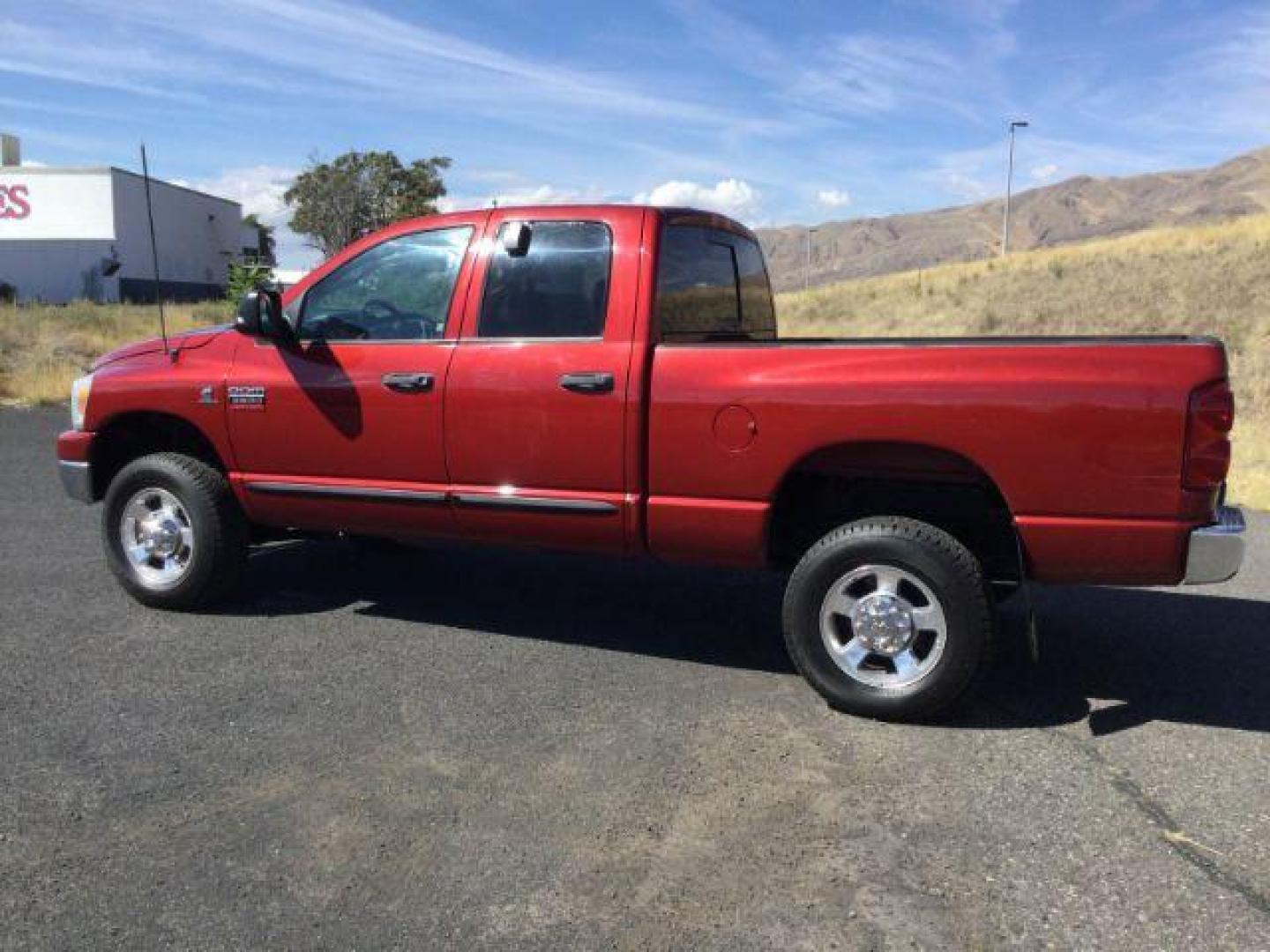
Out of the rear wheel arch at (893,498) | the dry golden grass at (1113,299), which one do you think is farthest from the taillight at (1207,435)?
the dry golden grass at (1113,299)

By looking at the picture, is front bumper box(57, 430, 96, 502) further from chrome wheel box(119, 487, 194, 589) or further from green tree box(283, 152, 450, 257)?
green tree box(283, 152, 450, 257)

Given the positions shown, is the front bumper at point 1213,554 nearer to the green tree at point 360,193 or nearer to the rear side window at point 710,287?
the rear side window at point 710,287

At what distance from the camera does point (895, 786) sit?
3574mm

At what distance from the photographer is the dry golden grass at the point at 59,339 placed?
53.1 feet

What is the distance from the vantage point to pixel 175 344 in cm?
543

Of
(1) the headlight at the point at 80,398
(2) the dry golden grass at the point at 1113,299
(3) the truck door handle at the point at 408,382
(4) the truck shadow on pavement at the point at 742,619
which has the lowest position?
(4) the truck shadow on pavement at the point at 742,619

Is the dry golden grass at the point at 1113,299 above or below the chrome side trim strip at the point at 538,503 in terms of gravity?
above

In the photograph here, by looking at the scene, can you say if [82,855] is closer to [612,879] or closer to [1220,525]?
[612,879]

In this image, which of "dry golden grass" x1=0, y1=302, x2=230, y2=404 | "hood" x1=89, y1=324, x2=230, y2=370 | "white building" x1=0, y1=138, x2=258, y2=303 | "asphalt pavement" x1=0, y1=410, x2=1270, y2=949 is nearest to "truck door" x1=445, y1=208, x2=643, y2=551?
"asphalt pavement" x1=0, y1=410, x2=1270, y2=949

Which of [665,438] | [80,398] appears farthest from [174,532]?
[665,438]

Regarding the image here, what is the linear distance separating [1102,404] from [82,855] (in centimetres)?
360

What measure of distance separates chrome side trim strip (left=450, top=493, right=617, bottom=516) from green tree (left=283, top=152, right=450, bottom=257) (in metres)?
58.6

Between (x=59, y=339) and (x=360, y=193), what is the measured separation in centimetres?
4223

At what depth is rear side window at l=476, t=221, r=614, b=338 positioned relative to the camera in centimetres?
454
